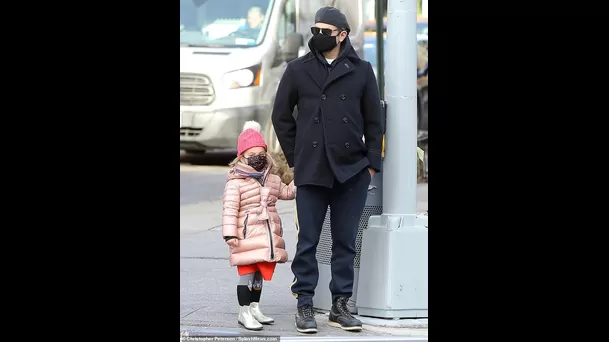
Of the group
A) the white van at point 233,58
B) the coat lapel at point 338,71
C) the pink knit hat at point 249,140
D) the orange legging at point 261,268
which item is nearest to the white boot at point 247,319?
the orange legging at point 261,268

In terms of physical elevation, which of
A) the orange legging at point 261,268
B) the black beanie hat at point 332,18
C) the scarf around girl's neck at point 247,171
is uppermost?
the black beanie hat at point 332,18

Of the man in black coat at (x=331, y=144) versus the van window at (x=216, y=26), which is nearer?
the man in black coat at (x=331, y=144)

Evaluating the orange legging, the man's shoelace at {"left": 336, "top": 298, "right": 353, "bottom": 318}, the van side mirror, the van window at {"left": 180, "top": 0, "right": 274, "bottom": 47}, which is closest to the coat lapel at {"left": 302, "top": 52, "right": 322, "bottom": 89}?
the orange legging

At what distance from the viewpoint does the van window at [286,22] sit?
17.1 meters

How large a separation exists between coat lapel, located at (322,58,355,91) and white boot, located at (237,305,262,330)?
1.50 meters

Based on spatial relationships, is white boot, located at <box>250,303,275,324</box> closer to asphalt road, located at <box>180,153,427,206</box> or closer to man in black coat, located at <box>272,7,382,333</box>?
man in black coat, located at <box>272,7,382,333</box>

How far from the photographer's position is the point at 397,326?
6.98 meters

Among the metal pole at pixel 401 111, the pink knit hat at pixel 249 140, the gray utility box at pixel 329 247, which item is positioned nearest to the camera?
the pink knit hat at pixel 249 140

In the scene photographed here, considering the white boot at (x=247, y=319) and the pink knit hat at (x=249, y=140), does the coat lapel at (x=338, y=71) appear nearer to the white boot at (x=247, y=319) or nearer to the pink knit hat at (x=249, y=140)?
the pink knit hat at (x=249, y=140)
